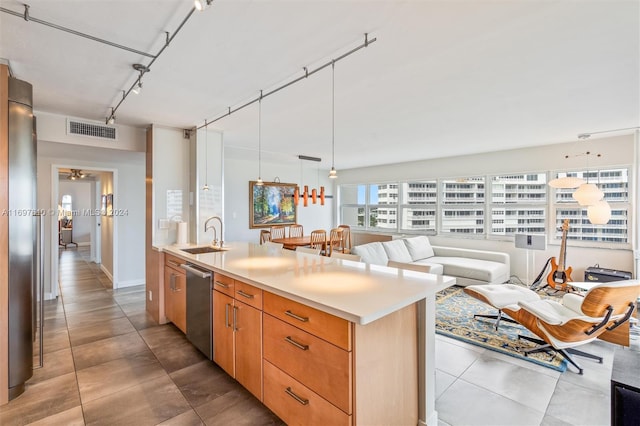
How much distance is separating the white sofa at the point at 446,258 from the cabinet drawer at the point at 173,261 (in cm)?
247

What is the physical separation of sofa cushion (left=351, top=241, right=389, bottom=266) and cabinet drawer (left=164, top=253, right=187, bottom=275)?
246 cm

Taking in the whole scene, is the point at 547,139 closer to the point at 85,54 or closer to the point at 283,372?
the point at 283,372

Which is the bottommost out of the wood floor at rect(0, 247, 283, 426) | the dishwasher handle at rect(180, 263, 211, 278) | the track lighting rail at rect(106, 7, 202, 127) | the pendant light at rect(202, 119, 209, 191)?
the wood floor at rect(0, 247, 283, 426)

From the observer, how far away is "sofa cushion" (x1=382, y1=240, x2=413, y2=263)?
5168 millimetres

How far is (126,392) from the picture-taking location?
224 cm

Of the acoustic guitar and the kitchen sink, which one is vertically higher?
the kitchen sink

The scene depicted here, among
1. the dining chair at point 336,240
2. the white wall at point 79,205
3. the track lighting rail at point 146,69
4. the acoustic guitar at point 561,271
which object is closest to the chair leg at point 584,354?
the acoustic guitar at point 561,271

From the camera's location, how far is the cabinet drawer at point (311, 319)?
139 cm

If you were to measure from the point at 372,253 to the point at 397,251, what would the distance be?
2.59 feet

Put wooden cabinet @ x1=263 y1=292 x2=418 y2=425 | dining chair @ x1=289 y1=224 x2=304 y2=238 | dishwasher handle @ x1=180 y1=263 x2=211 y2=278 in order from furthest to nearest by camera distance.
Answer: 1. dining chair @ x1=289 y1=224 x2=304 y2=238
2. dishwasher handle @ x1=180 y1=263 x2=211 y2=278
3. wooden cabinet @ x1=263 y1=292 x2=418 y2=425

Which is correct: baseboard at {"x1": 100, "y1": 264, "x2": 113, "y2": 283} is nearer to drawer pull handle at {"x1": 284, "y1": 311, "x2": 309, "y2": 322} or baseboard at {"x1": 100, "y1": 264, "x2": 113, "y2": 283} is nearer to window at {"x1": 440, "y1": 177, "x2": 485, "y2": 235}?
drawer pull handle at {"x1": 284, "y1": 311, "x2": 309, "y2": 322}

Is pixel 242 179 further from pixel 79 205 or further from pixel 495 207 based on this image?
pixel 79 205

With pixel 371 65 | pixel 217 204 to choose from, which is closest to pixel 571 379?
pixel 371 65

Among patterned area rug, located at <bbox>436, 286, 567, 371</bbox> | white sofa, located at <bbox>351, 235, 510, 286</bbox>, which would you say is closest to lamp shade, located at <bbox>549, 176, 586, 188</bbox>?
white sofa, located at <bbox>351, 235, 510, 286</bbox>
